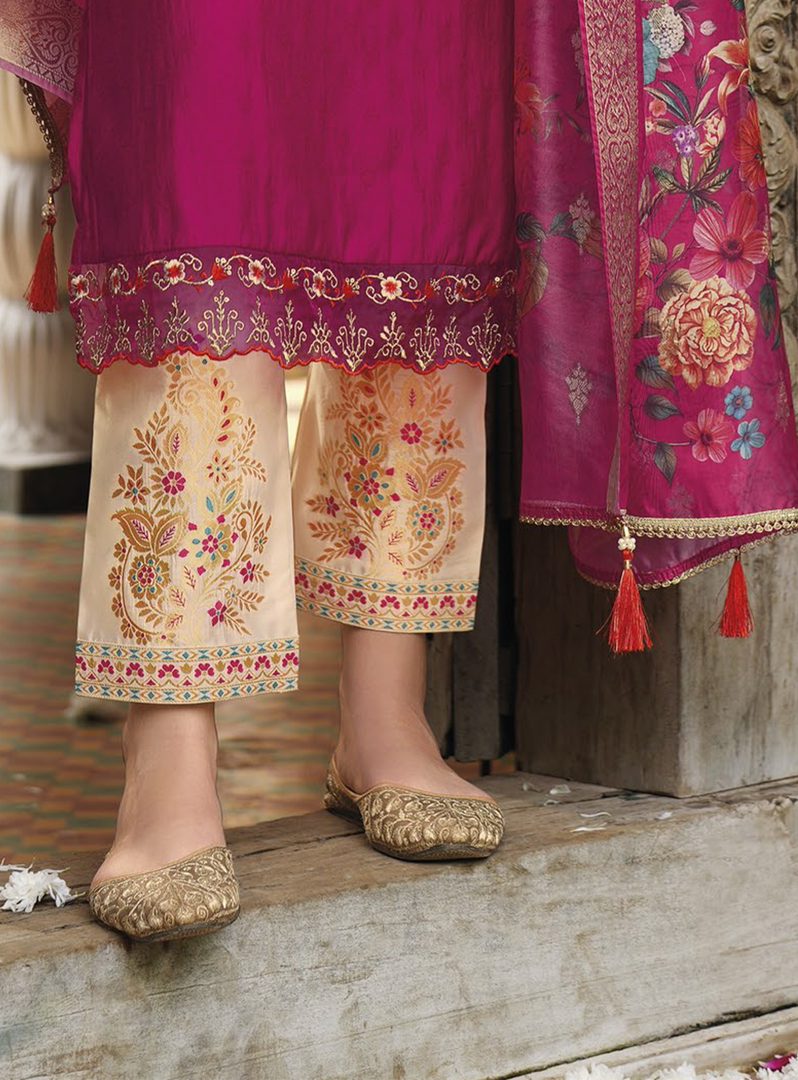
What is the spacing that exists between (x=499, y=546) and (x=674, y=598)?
0.26 metres

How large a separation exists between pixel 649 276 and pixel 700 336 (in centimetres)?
6

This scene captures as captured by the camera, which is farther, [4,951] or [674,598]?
[674,598]

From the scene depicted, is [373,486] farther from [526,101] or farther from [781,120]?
[781,120]

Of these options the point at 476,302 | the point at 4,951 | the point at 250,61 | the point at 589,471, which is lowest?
the point at 4,951

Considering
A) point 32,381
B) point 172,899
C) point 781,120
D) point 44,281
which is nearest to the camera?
point 172,899

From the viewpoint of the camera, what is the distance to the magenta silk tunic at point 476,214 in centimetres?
130

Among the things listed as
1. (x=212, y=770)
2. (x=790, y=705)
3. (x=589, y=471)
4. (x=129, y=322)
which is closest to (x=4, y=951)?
(x=212, y=770)

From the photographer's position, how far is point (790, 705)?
1.79 metres

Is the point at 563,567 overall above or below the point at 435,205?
below

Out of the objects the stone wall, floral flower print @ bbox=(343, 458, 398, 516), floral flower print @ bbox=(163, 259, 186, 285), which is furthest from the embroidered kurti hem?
the stone wall

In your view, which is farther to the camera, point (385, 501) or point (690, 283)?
point (385, 501)

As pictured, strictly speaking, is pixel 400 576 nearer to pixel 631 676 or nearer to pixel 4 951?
pixel 631 676

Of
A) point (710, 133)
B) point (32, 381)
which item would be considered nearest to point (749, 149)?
point (710, 133)

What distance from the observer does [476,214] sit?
1.48m
